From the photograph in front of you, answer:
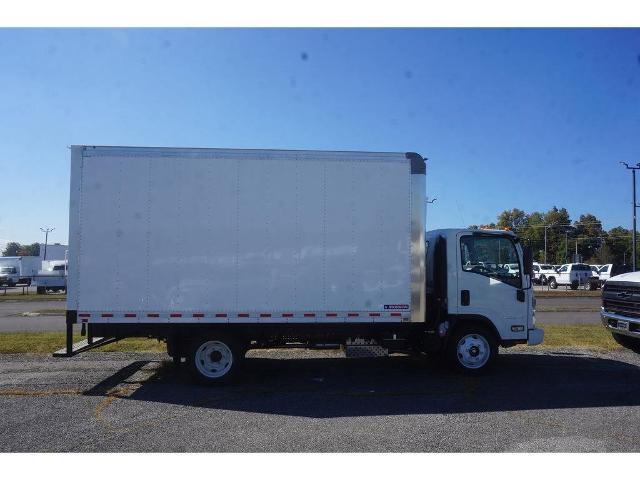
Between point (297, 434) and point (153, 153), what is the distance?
14.9ft

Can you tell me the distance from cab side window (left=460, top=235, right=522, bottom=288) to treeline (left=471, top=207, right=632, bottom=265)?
3196 inches

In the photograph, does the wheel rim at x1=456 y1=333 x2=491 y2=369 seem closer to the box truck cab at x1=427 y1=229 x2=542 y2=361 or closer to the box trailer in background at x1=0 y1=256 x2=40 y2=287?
the box truck cab at x1=427 y1=229 x2=542 y2=361

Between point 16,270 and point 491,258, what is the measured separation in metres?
44.6

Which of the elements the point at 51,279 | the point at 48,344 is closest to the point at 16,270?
the point at 51,279

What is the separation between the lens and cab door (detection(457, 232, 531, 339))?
7.96m

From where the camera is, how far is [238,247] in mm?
7320

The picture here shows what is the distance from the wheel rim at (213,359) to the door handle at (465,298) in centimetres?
376

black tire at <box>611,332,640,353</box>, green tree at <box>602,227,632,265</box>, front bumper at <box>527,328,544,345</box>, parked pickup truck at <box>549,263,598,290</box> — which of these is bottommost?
black tire at <box>611,332,640,353</box>

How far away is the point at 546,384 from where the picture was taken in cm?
752

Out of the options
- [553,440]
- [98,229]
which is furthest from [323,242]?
[553,440]

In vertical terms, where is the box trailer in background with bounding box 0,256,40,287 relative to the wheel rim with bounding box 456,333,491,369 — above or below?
above

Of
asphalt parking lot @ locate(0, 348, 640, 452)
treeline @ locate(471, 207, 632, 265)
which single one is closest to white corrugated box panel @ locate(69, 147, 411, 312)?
asphalt parking lot @ locate(0, 348, 640, 452)

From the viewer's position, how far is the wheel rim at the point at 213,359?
293 inches

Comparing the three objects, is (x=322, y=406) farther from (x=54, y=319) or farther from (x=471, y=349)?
(x=54, y=319)
